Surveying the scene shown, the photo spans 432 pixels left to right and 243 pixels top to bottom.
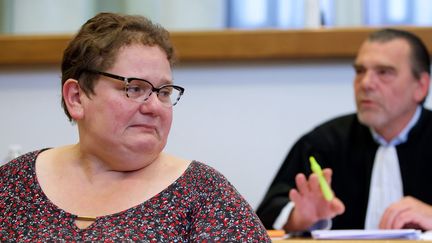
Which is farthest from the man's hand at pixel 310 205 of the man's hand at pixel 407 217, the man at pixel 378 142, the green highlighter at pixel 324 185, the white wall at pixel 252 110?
the white wall at pixel 252 110

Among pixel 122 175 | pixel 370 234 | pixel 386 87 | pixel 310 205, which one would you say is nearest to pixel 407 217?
pixel 310 205

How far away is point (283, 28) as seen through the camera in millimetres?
3863

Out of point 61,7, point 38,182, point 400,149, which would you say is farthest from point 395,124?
point 38,182

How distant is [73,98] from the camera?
6.78 feet

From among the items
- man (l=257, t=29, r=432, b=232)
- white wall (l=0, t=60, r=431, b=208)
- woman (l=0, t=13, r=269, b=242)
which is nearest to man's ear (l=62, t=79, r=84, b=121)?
woman (l=0, t=13, r=269, b=242)

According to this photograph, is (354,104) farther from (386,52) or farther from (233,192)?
(233,192)

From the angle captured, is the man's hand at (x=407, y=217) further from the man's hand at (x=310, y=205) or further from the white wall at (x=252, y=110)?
the white wall at (x=252, y=110)

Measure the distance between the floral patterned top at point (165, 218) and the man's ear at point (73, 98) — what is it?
8.1 inches

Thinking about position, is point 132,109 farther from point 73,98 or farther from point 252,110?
point 252,110

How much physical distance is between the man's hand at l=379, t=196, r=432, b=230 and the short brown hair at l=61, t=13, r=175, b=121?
123 centimetres

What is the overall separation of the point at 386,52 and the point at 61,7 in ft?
5.00

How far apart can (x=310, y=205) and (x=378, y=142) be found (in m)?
0.72

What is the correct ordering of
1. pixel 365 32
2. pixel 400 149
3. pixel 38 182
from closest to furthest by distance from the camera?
pixel 38 182
pixel 400 149
pixel 365 32

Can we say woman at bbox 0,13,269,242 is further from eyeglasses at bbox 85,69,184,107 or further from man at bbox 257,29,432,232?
man at bbox 257,29,432,232
